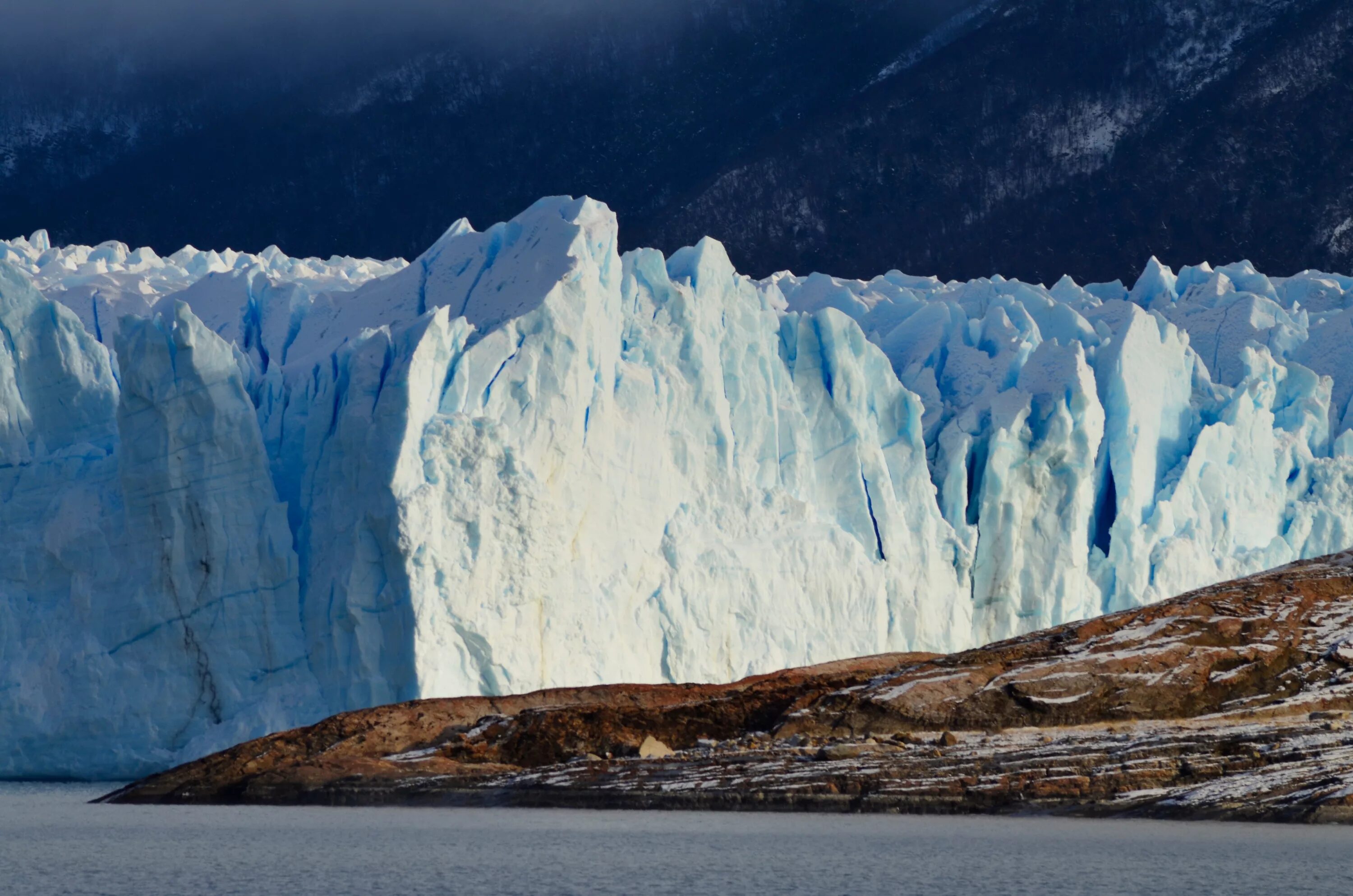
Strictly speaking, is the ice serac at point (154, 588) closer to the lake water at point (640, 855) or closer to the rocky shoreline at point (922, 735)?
the rocky shoreline at point (922, 735)

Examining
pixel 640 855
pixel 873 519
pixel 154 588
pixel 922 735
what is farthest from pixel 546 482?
pixel 640 855

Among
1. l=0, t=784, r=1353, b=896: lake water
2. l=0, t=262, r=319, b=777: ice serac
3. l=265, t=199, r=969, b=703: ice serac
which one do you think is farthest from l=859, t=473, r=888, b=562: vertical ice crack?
l=0, t=784, r=1353, b=896: lake water

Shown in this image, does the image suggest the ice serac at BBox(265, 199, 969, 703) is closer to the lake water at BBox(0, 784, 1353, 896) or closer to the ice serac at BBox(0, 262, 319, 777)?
the ice serac at BBox(0, 262, 319, 777)

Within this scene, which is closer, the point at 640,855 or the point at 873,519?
the point at 640,855

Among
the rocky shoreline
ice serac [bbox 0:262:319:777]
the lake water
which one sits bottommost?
the lake water

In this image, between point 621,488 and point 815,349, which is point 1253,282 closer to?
point 815,349

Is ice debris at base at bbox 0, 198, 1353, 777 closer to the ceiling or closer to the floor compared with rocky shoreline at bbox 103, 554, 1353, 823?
closer to the ceiling

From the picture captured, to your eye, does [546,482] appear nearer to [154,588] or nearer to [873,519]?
[154,588]
